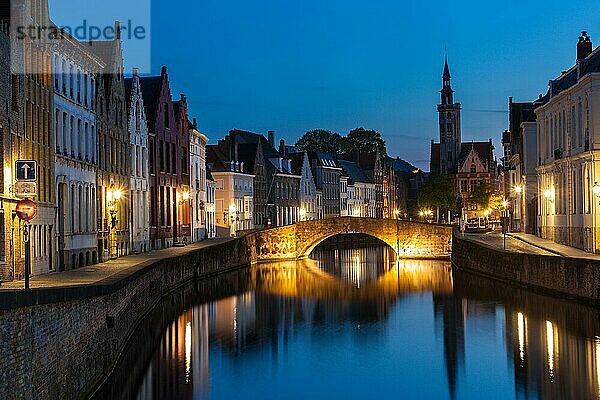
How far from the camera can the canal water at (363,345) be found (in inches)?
951

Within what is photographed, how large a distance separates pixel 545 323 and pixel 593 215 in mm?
10698

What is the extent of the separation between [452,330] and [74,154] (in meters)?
14.4

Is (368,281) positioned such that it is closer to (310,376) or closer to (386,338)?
(386,338)

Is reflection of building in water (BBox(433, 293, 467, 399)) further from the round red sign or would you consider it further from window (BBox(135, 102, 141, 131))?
window (BBox(135, 102, 141, 131))

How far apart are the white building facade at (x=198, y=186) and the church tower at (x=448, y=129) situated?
224ft

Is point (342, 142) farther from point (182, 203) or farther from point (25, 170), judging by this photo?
point (25, 170)

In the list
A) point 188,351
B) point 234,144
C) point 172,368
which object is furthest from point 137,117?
point 234,144

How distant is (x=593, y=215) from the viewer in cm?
4138

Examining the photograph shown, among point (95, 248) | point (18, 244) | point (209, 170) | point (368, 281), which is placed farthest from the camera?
point (209, 170)

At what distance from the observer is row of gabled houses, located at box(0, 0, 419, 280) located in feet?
92.1

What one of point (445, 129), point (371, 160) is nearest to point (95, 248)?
point (371, 160)

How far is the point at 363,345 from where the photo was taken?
1261 inches

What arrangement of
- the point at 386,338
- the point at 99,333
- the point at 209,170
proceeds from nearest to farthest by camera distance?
the point at 99,333, the point at 386,338, the point at 209,170

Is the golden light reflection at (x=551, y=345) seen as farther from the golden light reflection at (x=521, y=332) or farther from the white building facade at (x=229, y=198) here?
the white building facade at (x=229, y=198)
